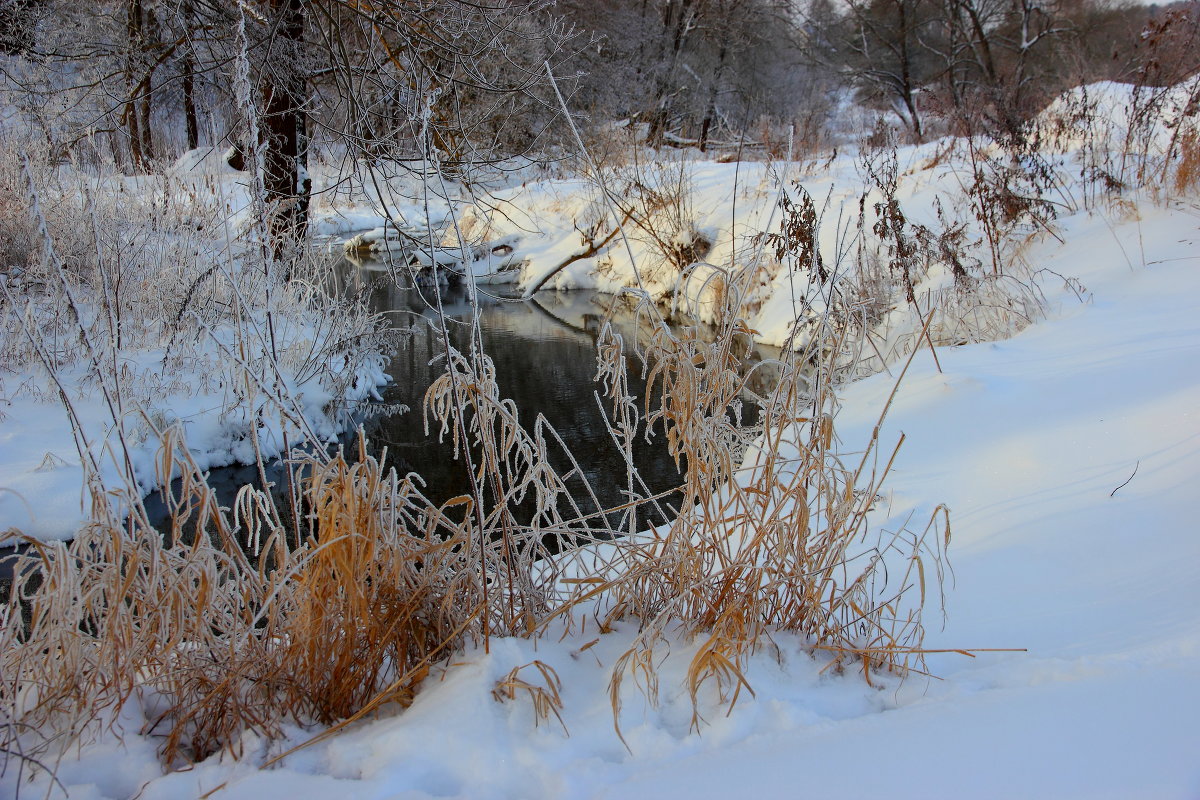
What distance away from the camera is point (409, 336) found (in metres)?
7.40

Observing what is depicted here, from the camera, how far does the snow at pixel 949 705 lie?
122 cm

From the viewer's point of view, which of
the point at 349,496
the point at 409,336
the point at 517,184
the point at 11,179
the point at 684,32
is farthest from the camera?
the point at 684,32

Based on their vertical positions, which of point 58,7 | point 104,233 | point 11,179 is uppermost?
point 58,7

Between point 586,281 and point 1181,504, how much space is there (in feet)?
29.8

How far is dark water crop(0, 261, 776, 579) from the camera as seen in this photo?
4.31 m

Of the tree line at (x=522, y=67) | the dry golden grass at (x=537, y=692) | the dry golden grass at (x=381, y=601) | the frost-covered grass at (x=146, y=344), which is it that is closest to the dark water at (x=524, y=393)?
the frost-covered grass at (x=146, y=344)

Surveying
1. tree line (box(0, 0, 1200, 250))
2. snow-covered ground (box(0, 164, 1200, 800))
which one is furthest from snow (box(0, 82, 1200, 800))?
tree line (box(0, 0, 1200, 250))

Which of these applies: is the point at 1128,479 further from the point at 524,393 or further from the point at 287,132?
the point at 287,132

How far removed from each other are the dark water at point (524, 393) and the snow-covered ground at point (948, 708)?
79cm

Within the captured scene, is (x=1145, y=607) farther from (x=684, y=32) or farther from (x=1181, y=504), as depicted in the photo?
(x=684, y=32)

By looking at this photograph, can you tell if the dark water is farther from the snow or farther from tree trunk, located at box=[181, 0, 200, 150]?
tree trunk, located at box=[181, 0, 200, 150]

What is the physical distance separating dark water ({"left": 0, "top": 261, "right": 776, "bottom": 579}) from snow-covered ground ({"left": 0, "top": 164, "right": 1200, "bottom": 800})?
0.79 metres

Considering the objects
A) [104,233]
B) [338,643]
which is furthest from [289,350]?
[338,643]

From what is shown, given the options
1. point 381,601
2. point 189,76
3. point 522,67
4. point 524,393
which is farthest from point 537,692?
point 524,393
